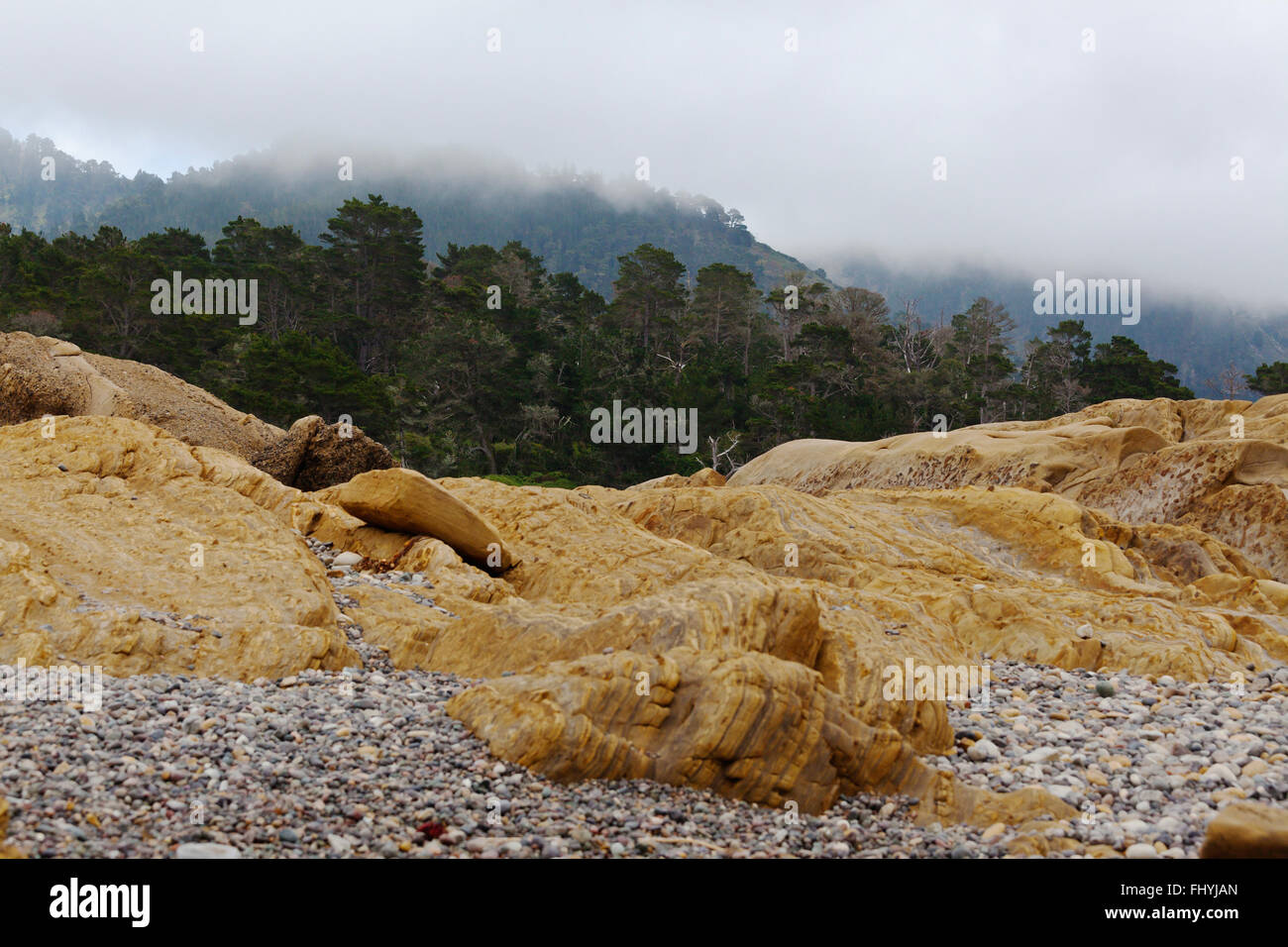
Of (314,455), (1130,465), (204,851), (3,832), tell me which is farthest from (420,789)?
(1130,465)

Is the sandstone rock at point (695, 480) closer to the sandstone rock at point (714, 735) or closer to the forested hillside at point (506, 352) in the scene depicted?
the sandstone rock at point (714, 735)

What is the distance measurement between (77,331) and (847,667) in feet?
148

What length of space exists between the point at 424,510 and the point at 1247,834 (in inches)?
426

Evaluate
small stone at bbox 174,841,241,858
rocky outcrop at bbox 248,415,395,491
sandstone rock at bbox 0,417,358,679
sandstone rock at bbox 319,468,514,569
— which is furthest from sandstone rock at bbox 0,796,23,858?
rocky outcrop at bbox 248,415,395,491

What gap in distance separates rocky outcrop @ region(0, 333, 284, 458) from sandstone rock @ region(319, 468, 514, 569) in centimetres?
610

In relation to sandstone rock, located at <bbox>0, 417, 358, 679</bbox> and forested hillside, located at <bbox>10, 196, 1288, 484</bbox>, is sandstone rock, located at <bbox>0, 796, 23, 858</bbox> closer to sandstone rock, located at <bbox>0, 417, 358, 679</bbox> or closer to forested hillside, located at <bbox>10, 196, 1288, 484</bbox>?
sandstone rock, located at <bbox>0, 417, 358, 679</bbox>

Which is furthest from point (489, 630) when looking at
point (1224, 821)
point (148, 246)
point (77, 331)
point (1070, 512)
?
point (148, 246)

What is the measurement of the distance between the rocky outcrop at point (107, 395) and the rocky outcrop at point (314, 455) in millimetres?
1005

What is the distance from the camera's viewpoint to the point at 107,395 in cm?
1800

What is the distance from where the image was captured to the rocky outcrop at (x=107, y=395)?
56.6 feet

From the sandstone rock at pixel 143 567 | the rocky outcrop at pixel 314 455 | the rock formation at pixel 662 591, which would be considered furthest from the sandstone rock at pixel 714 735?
the rocky outcrop at pixel 314 455

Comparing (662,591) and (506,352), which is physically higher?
(506,352)

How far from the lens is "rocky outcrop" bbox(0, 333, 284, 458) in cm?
1727

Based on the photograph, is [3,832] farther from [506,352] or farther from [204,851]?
[506,352]
